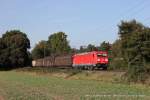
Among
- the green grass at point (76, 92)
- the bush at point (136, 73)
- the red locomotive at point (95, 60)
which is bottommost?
the green grass at point (76, 92)

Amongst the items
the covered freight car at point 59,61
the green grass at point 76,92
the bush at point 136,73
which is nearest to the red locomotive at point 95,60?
the covered freight car at point 59,61

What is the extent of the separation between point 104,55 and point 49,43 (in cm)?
12151

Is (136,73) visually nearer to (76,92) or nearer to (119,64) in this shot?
(119,64)

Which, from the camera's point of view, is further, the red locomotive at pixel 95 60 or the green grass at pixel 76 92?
the red locomotive at pixel 95 60

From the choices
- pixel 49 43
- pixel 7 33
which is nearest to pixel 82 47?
pixel 7 33

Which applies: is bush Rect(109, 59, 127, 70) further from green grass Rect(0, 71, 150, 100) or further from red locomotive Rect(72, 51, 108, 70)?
green grass Rect(0, 71, 150, 100)

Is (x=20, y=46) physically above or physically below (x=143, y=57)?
above

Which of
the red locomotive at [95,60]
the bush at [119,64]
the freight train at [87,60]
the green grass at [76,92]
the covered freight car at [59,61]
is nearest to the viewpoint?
the green grass at [76,92]

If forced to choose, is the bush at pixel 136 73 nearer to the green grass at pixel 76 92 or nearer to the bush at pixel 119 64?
the green grass at pixel 76 92

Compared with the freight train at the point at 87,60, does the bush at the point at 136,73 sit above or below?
below

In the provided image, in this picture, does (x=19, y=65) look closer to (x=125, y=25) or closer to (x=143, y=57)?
(x=125, y=25)

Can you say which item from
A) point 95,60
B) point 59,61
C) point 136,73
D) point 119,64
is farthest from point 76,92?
point 59,61

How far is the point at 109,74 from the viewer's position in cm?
4506

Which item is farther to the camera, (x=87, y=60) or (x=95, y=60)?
(x=87, y=60)
